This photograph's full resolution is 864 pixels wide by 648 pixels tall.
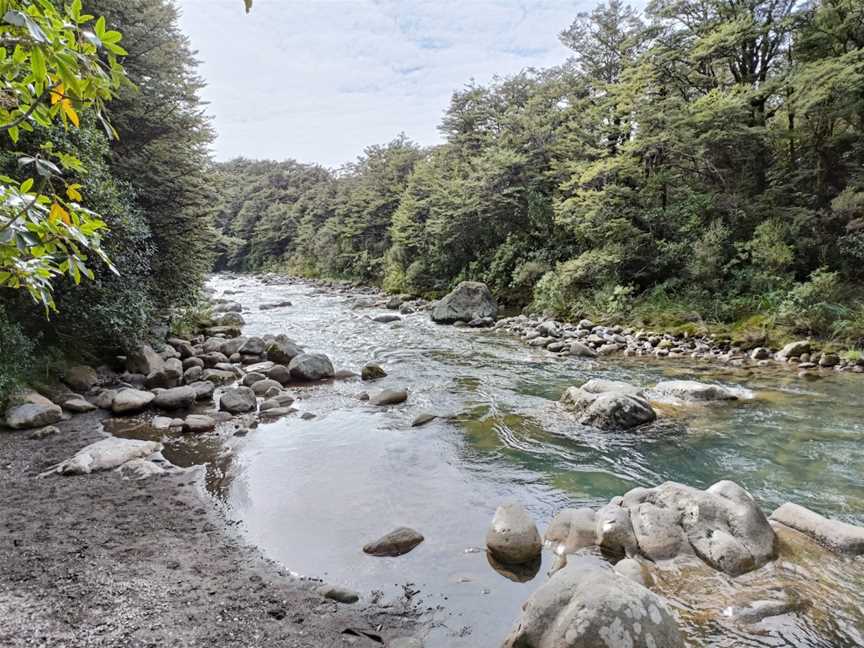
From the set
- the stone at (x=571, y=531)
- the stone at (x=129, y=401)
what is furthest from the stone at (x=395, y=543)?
the stone at (x=129, y=401)

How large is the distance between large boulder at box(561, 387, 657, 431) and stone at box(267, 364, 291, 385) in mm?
6592

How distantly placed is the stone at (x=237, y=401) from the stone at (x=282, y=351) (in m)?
3.16

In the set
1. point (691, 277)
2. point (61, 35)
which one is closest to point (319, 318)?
point (691, 277)

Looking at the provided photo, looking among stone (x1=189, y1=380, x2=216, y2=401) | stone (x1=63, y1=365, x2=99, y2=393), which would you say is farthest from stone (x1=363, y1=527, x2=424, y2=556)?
stone (x1=63, y1=365, x2=99, y2=393)

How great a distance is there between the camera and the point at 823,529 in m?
4.68

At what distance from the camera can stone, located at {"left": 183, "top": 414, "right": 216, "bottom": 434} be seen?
26.0 feet

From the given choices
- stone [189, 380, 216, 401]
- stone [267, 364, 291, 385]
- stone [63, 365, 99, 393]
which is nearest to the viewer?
stone [63, 365, 99, 393]

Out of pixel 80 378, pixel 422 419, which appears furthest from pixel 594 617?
pixel 80 378

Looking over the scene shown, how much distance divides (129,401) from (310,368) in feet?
12.6

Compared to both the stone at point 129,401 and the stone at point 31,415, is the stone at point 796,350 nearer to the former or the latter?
the stone at point 129,401

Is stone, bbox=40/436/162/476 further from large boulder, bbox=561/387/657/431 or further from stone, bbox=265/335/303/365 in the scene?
large boulder, bbox=561/387/657/431

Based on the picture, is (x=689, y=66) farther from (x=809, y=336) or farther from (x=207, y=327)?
(x=207, y=327)

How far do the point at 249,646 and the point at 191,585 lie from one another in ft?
3.16

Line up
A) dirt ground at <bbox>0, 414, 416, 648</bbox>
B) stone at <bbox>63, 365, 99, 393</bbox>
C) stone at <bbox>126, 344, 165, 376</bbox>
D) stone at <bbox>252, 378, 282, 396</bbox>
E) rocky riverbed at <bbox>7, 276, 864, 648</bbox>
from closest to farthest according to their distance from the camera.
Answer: dirt ground at <bbox>0, 414, 416, 648</bbox> < rocky riverbed at <bbox>7, 276, 864, 648</bbox> < stone at <bbox>63, 365, 99, 393</bbox> < stone at <bbox>252, 378, 282, 396</bbox> < stone at <bbox>126, 344, 165, 376</bbox>
